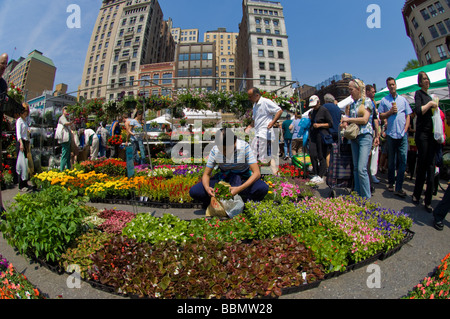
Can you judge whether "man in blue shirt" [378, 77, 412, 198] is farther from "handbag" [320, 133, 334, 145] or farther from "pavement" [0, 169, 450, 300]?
"pavement" [0, 169, 450, 300]

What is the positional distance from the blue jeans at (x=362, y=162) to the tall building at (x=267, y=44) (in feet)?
182

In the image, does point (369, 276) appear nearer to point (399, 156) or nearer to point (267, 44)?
point (399, 156)

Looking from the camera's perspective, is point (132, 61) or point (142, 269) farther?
point (132, 61)

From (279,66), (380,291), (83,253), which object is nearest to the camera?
(380,291)

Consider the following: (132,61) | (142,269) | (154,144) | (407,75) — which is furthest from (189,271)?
(132,61)

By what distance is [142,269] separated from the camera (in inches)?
83.4

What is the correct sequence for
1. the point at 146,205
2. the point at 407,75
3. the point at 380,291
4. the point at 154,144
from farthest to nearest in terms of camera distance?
the point at 154,144 < the point at 407,75 < the point at 146,205 < the point at 380,291

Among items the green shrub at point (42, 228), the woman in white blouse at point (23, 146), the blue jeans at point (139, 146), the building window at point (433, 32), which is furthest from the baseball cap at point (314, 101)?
the building window at point (433, 32)

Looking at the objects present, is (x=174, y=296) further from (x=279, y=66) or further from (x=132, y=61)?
(x=132, y=61)

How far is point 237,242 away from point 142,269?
103cm

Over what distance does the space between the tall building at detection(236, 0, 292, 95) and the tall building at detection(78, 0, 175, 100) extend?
35.0m

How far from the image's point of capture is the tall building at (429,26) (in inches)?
1378

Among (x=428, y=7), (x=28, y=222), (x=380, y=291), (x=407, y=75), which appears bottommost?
(x=380, y=291)

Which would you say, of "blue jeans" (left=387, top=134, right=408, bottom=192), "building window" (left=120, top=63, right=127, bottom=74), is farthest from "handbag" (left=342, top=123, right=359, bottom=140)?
"building window" (left=120, top=63, right=127, bottom=74)
